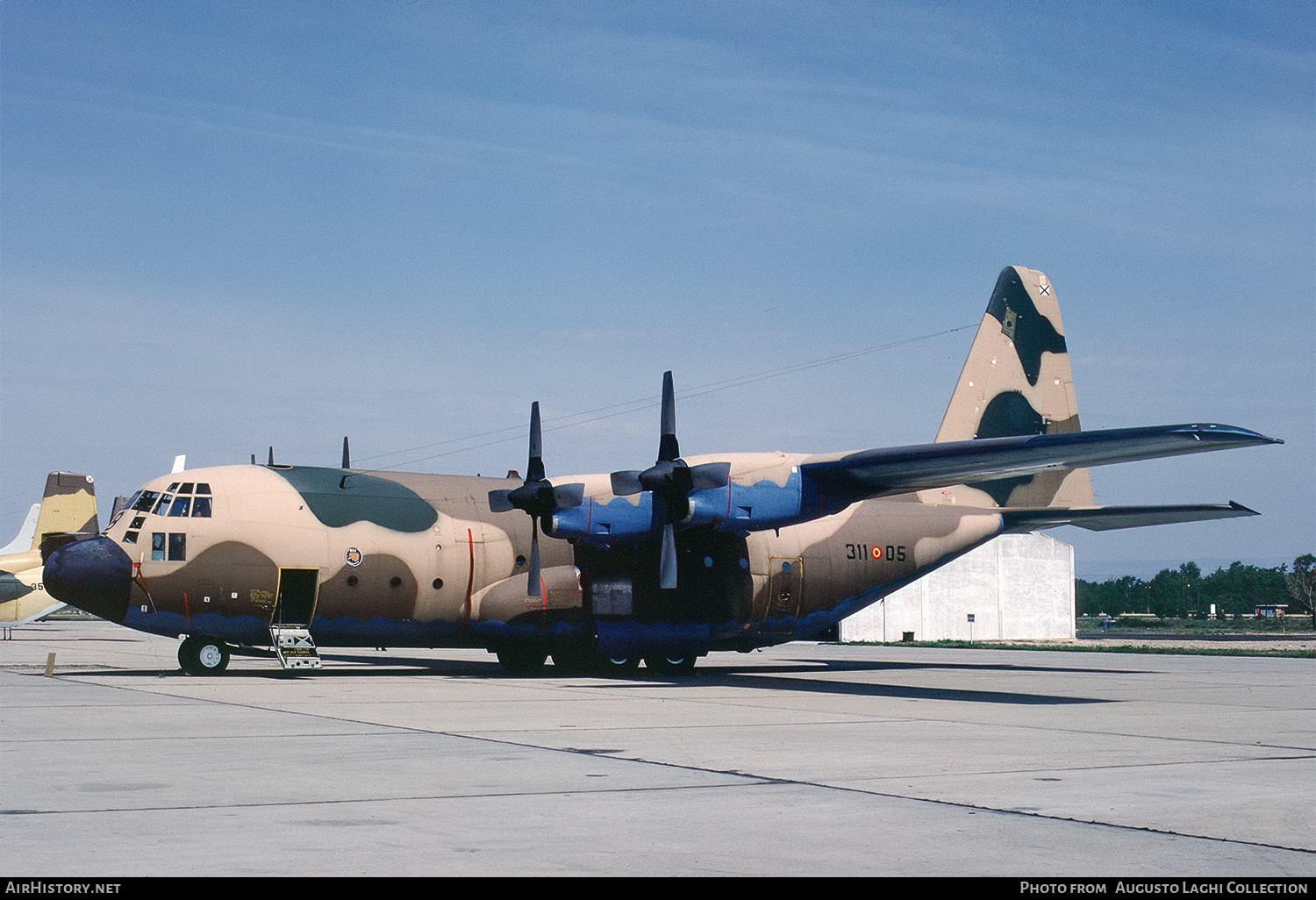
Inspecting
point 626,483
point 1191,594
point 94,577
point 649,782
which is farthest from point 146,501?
point 1191,594

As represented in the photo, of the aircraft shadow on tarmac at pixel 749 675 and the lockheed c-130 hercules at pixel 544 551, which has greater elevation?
the lockheed c-130 hercules at pixel 544 551

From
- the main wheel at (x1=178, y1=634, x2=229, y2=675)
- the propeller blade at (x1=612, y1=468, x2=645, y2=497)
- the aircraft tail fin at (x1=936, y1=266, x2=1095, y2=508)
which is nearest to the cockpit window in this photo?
the main wheel at (x1=178, y1=634, x2=229, y2=675)

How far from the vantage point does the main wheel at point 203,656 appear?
24797mm

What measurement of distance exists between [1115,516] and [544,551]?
1195 cm

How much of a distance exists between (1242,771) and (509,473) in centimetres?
1874

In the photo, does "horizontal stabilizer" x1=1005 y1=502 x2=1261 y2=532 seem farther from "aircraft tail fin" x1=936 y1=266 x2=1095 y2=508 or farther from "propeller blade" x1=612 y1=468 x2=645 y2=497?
"propeller blade" x1=612 y1=468 x2=645 y2=497

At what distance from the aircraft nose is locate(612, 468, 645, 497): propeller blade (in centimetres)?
871

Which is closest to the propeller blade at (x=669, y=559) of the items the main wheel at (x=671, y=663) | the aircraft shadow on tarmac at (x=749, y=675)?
the aircraft shadow on tarmac at (x=749, y=675)

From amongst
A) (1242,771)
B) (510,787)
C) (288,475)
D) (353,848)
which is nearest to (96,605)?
(288,475)

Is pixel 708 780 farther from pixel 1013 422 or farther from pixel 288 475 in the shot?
pixel 1013 422

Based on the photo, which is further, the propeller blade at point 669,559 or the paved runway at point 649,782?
the propeller blade at point 669,559

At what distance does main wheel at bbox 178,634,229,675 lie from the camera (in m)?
24.8

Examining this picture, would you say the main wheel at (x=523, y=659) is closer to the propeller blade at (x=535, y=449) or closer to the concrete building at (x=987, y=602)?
the propeller blade at (x=535, y=449)

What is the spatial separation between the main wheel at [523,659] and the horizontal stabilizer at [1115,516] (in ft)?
35.7
